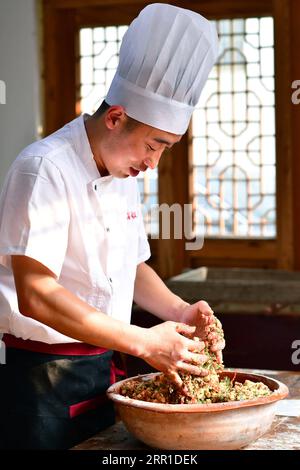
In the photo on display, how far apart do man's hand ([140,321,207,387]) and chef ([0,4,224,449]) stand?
33 mm

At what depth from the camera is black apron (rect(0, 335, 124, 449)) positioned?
2404 mm

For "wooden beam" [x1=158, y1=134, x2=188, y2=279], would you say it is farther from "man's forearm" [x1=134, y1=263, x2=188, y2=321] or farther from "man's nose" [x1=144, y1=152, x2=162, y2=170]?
"man's nose" [x1=144, y1=152, x2=162, y2=170]

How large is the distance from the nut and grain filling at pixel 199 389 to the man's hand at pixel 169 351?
42mm

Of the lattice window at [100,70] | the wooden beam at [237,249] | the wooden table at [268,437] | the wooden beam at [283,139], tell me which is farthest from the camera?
the lattice window at [100,70]

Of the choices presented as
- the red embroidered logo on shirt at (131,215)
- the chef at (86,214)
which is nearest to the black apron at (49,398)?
the chef at (86,214)

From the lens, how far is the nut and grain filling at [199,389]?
88.2 inches

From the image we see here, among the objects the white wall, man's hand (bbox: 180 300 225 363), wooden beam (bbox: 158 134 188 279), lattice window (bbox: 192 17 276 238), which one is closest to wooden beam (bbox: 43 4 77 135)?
the white wall

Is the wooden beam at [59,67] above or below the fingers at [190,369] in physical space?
above

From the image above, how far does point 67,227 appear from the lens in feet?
7.67

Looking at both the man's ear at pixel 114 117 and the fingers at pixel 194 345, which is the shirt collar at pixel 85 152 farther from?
the fingers at pixel 194 345

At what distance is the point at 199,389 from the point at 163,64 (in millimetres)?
830

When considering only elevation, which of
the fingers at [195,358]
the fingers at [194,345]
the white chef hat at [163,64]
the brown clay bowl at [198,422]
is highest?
the white chef hat at [163,64]

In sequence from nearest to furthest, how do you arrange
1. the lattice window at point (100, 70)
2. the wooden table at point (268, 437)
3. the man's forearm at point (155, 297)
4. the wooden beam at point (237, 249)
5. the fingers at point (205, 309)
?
1. the wooden table at point (268, 437)
2. the fingers at point (205, 309)
3. the man's forearm at point (155, 297)
4. the wooden beam at point (237, 249)
5. the lattice window at point (100, 70)
